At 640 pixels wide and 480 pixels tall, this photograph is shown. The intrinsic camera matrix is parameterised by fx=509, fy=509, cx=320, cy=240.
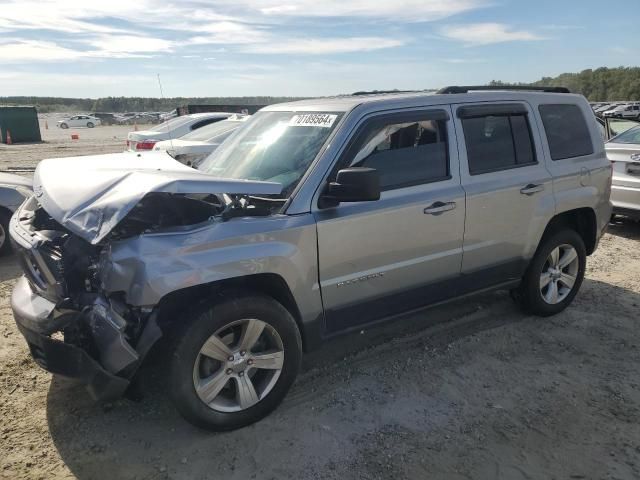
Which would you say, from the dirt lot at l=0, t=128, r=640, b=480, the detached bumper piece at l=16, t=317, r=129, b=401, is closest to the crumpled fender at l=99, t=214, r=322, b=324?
the detached bumper piece at l=16, t=317, r=129, b=401

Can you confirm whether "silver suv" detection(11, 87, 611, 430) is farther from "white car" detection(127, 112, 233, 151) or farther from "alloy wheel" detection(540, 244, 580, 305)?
"white car" detection(127, 112, 233, 151)

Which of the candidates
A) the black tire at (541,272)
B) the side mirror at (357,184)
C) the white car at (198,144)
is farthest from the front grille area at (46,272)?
the white car at (198,144)

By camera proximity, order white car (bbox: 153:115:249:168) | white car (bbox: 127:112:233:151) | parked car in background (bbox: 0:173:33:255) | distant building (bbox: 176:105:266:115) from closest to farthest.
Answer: parked car in background (bbox: 0:173:33:255)
white car (bbox: 153:115:249:168)
white car (bbox: 127:112:233:151)
distant building (bbox: 176:105:266:115)

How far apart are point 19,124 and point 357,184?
30.4 m

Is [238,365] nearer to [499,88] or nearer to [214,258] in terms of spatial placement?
[214,258]

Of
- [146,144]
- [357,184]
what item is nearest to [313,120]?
[357,184]

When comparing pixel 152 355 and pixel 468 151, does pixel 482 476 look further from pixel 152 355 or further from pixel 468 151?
pixel 468 151

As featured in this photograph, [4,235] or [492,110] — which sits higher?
[492,110]

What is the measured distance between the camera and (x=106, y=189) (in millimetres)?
2936

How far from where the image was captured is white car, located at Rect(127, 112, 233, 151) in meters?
10.3

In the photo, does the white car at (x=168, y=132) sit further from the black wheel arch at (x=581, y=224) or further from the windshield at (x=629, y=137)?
the windshield at (x=629, y=137)

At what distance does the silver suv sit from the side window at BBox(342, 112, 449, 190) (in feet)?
0.04

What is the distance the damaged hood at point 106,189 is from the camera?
271 centimetres

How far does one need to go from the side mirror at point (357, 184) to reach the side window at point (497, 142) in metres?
1.20
